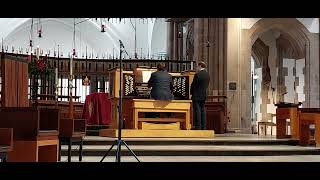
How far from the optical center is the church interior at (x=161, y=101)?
609 centimetres

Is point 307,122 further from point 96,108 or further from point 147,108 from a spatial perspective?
point 96,108

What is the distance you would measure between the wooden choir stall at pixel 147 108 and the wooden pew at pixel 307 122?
1.69 metres

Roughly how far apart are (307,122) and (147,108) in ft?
9.84

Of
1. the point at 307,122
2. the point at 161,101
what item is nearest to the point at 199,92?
the point at 161,101

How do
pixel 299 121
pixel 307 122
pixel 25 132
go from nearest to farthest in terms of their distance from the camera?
pixel 25 132 < pixel 307 122 < pixel 299 121

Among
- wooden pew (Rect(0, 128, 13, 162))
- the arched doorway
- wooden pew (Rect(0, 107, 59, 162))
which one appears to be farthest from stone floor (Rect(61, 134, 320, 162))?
the arched doorway

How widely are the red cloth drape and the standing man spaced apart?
2.26 meters

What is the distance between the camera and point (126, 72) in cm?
1171

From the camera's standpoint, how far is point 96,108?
12602 mm

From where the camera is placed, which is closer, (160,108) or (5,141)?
(5,141)

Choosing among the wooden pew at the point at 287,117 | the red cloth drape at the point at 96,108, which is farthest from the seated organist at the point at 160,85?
the wooden pew at the point at 287,117
